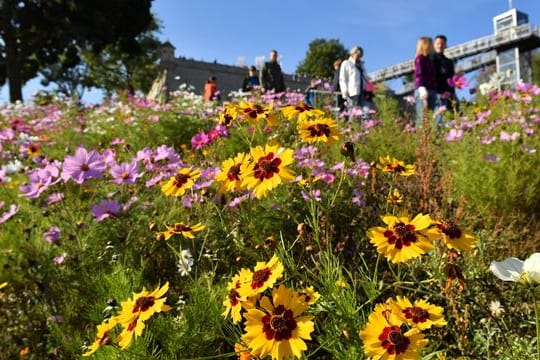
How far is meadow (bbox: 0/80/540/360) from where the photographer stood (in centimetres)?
103

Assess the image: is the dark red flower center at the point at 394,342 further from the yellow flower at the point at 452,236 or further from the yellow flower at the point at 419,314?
the yellow flower at the point at 452,236

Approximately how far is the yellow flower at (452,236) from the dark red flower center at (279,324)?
0.38 meters

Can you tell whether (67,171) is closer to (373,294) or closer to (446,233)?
(373,294)

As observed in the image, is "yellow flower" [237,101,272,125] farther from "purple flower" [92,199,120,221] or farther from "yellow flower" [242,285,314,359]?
"purple flower" [92,199,120,221]

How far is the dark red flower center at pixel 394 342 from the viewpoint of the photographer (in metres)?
0.84

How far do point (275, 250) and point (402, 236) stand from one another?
1.32ft

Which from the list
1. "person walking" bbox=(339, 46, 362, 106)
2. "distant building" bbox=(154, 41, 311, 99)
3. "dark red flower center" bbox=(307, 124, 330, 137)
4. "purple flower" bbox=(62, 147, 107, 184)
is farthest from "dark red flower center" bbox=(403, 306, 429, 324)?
"distant building" bbox=(154, 41, 311, 99)

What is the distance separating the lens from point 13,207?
222cm

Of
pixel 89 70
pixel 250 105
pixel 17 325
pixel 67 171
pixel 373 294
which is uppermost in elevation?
pixel 89 70

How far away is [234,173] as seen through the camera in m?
1.32

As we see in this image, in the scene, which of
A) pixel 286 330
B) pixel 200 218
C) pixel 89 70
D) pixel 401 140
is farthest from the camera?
pixel 89 70

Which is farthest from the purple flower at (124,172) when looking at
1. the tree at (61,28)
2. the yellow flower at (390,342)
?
the tree at (61,28)

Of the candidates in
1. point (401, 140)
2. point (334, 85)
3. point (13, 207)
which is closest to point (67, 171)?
point (13, 207)

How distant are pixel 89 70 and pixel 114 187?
36988 millimetres
